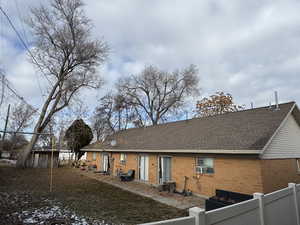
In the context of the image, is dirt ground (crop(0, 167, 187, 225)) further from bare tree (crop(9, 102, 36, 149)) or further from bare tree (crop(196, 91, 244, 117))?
bare tree (crop(196, 91, 244, 117))

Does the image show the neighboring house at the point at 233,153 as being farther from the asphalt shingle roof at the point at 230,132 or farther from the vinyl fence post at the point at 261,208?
the vinyl fence post at the point at 261,208

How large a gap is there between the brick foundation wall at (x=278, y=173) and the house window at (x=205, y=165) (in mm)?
2368

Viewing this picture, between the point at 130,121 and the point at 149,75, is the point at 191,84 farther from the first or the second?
the point at 130,121

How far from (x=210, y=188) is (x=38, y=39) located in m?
20.5

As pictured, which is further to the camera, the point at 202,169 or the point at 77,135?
the point at 77,135

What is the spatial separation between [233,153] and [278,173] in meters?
2.49

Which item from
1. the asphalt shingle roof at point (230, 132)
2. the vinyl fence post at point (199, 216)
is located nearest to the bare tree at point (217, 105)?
the asphalt shingle roof at point (230, 132)

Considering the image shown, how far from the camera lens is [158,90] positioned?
32.3m

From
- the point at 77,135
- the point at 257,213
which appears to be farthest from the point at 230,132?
the point at 77,135

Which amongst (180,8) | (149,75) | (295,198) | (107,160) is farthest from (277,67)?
(149,75)

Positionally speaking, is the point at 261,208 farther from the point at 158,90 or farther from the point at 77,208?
the point at 158,90

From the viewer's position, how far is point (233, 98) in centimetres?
2978

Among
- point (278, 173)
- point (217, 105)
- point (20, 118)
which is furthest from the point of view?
point (217, 105)

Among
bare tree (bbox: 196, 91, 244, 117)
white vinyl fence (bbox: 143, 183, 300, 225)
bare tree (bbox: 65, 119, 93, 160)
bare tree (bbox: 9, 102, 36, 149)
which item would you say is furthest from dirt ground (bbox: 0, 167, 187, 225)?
bare tree (bbox: 196, 91, 244, 117)
